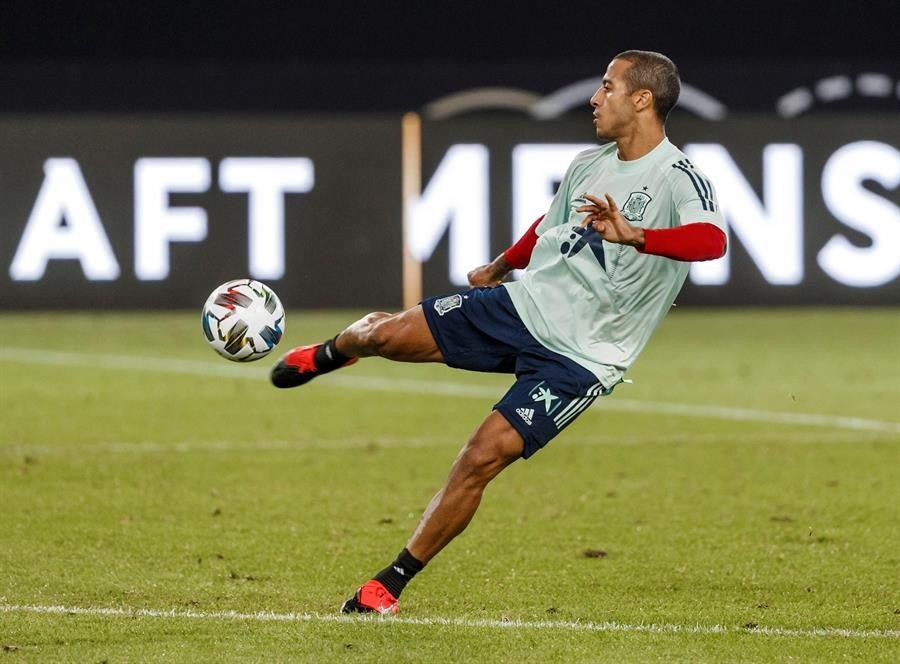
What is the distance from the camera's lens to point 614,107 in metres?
6.25

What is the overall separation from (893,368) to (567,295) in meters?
9.19

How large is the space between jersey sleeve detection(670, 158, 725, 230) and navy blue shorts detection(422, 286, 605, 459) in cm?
64

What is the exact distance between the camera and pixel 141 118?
1811 centimetres

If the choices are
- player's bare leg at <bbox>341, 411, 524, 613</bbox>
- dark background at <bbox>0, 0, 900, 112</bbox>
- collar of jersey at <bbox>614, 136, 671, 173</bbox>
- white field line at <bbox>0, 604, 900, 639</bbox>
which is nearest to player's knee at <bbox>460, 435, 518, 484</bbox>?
player's bare leg at <bbox>341, 411, 524, 613</bbox>

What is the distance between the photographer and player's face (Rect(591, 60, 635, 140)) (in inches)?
246

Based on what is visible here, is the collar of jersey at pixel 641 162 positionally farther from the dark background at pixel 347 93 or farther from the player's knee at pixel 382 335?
the dark background at pixel 347 93

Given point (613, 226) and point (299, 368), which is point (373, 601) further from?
point (613, 226)

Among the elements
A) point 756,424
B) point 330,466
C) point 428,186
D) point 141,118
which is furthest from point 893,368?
point 141,118

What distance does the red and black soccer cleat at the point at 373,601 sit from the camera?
5941 mm

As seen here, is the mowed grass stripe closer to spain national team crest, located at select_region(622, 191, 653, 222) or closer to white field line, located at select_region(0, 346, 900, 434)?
white field line, located at select_region(0, 346, 900, 434)

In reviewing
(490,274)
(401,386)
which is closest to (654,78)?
(490,274)

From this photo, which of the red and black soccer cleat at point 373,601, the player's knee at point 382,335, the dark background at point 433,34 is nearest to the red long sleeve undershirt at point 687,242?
the player's knee at point 382,335

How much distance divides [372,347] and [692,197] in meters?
1.33

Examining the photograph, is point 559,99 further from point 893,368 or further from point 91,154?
point 893,368
